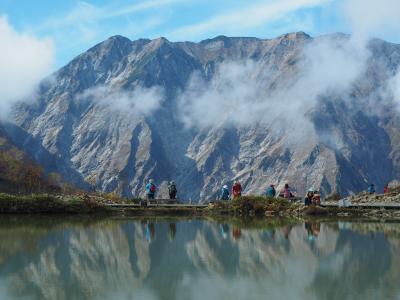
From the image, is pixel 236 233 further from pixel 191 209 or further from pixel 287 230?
pixel 191 209

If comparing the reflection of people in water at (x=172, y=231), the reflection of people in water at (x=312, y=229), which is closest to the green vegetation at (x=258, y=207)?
the reflection of people in water at (x=312, y=229)

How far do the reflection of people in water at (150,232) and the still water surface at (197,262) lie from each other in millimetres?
47

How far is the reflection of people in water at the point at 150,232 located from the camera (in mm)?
27016

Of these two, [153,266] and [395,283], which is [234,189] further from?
[395,283]

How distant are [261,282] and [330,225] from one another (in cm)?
1715

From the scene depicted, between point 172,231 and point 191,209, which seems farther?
point 191,209

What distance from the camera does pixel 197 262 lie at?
68.1 ft

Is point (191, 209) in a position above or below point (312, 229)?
above

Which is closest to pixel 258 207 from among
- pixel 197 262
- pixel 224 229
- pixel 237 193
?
pixel 237 193

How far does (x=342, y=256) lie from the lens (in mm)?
21969

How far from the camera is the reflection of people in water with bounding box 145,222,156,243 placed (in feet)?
88.6

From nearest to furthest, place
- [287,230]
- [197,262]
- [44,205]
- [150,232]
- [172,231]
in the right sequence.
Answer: [197,262]
[150,232]
[172,231]
[287,230]
[44,205]

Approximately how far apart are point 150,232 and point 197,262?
9.10m

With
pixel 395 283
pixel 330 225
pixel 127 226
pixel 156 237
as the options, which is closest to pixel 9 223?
pixel 127 226
